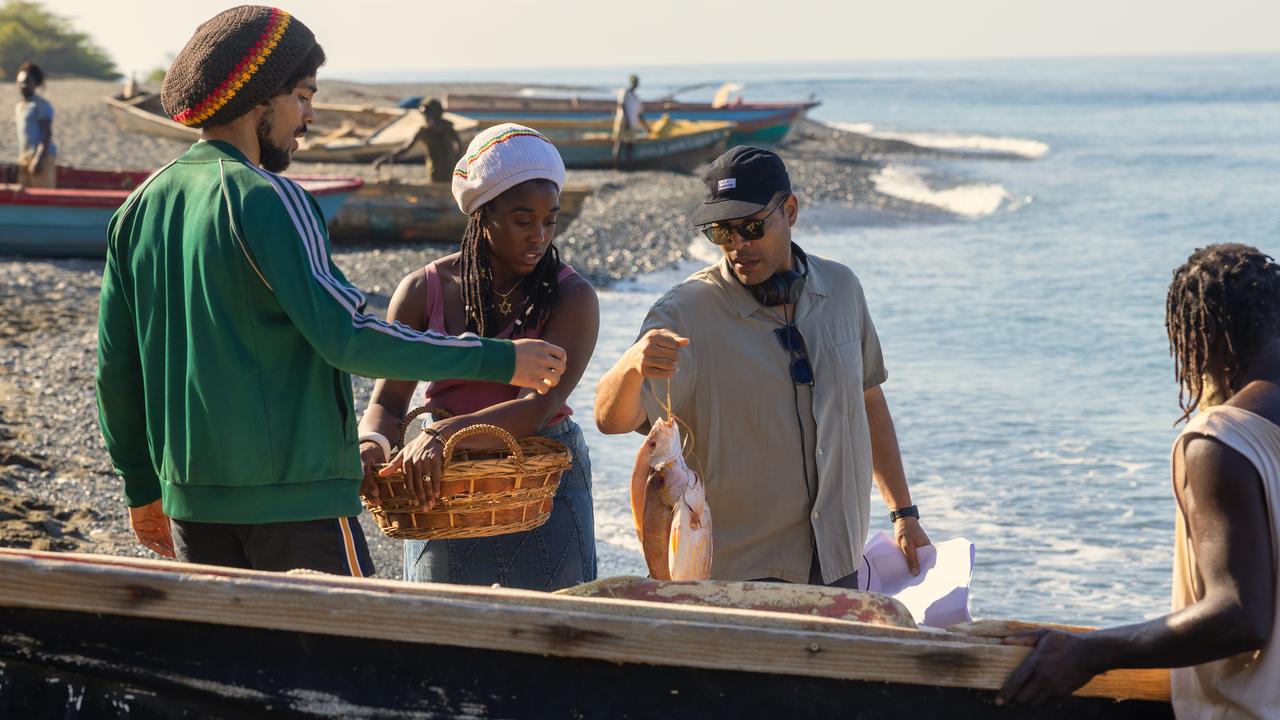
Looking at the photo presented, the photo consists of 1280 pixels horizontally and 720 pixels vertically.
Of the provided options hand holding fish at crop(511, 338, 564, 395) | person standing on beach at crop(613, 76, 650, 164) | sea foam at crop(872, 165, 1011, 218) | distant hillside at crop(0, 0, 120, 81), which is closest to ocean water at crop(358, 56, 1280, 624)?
sea foam at crop(872, 165, 1011, 218)

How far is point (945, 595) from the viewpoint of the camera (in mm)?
3527

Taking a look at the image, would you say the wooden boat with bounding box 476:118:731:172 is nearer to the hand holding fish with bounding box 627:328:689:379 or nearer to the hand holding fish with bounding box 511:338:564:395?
the hand holding fish with bounding box 627:328:689:379

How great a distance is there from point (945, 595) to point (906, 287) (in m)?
15.5

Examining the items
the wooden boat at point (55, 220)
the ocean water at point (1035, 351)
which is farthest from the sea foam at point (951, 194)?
the wooden boat at point (55, 220)

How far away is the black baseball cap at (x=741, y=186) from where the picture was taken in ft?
11.3

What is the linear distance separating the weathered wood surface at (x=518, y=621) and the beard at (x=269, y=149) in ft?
2.92

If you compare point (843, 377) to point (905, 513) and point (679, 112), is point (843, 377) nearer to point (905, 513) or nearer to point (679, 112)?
point (905, 513)

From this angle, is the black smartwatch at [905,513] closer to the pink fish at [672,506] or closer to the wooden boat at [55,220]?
the pink fish at [672,506]

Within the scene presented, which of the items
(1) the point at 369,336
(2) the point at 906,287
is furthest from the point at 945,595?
(2) the point at 906,287

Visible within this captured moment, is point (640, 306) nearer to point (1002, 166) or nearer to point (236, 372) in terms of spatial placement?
point (236, 372)

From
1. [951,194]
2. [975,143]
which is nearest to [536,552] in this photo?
[951,194]

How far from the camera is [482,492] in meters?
3.20

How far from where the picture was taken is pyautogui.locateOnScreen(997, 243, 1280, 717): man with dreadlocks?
2244mm

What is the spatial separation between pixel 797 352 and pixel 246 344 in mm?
1408
